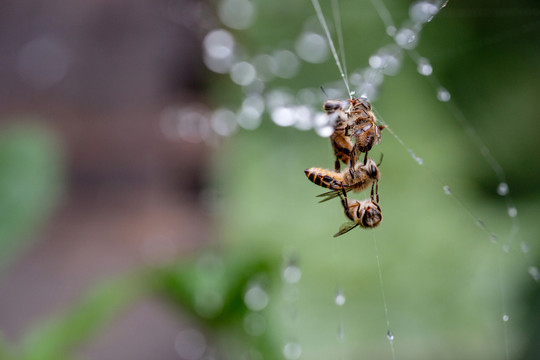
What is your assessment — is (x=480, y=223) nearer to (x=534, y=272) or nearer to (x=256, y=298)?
(x=534, y=272)

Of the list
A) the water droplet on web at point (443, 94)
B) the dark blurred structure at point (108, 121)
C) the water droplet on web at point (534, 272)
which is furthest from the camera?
the dark blurred structure at point (108, 121)

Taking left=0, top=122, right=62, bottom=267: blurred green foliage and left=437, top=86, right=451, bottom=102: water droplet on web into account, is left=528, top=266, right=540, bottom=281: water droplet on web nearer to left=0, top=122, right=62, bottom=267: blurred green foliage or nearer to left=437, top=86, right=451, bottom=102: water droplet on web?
left=437, top=86, right=451, bottom=102: water droplet on web

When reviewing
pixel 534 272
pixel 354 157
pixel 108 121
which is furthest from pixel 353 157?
pixel 108 121

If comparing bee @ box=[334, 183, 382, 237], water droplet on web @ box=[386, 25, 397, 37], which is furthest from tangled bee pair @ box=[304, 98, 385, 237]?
water droplet on web @ box=[386, 25, 397, 37]

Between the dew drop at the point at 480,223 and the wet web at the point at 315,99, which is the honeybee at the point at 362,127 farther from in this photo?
the dew drop at the point at 480,223

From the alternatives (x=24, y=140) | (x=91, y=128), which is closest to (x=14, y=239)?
(x=24, y=140)

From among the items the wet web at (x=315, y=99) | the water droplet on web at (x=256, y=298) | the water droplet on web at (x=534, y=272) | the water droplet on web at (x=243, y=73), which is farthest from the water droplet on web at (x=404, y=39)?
the water droplet on web at (x=256, y=298)

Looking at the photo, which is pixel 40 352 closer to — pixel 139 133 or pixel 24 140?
pixel 24 140
